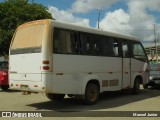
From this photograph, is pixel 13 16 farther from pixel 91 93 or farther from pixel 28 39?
pixel 91 93

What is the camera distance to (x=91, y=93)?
44.5 feet

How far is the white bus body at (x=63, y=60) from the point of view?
11820mm

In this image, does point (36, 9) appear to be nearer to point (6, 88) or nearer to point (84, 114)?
point (6, 88)

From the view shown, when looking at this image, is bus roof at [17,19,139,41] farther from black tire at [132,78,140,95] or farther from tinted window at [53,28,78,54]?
black tire at [132,78,140,95]

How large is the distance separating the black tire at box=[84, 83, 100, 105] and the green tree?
58.3 ft

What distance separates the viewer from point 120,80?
1555 cm

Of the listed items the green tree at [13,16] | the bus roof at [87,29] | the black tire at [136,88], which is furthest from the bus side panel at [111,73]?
the green tree at [13,16]

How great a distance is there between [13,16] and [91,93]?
1916 centimetres

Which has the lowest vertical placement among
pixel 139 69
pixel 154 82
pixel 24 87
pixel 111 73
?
pixel 154 82

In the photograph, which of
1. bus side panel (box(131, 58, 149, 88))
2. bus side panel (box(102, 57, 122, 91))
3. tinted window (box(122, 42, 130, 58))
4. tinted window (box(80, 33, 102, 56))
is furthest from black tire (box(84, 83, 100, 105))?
bus side panel (box(131, 58, 149, 88))

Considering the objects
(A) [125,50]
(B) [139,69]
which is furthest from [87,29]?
(B) [139,69]

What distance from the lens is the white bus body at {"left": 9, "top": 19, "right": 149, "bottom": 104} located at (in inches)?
465

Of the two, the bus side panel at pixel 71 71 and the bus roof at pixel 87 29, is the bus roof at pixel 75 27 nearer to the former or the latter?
the bus roof at pixel 87 29

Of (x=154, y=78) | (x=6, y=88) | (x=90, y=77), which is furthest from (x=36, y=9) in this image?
(x=90, y=77)
